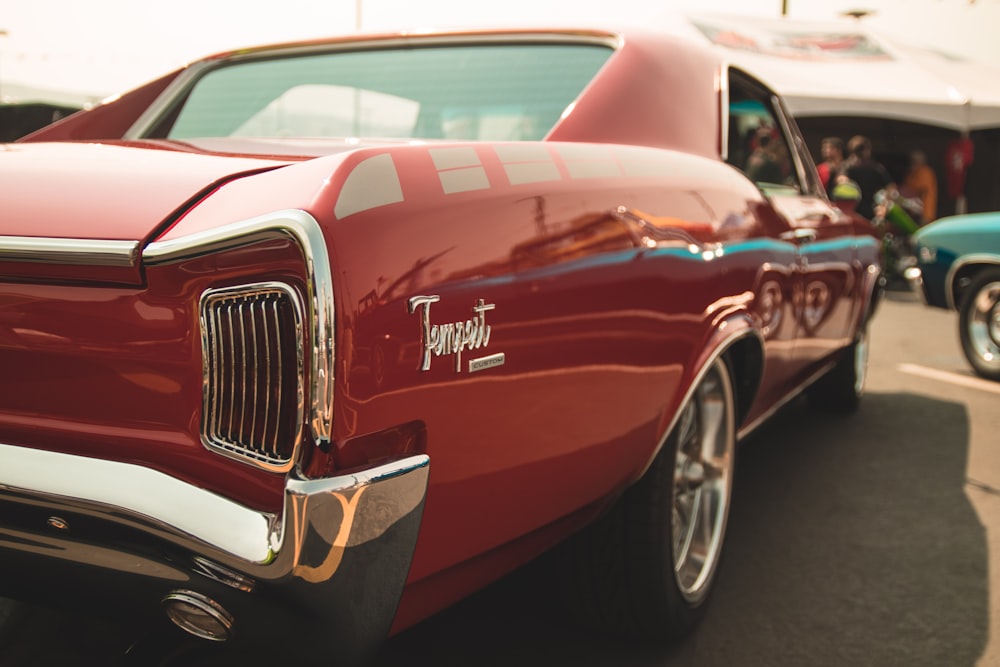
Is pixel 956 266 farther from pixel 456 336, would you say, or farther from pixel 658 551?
pixel 456 336

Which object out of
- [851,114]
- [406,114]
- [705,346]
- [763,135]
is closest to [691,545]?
[705,346]

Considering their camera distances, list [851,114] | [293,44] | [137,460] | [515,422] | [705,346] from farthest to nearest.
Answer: [851,114]
[293,44]
[705,346]
[515,422]
[137,460]

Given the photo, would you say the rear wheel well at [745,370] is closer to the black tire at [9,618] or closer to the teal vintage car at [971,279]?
the black tire at [9,618]

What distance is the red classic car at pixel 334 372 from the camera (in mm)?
1333

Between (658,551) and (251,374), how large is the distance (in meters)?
1.13

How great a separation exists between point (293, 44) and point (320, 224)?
174cm

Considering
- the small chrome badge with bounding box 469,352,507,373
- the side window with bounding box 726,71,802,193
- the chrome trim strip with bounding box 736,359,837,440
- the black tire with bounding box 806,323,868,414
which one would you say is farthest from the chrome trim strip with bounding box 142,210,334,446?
the black tire with bounding box 806,323,868,414

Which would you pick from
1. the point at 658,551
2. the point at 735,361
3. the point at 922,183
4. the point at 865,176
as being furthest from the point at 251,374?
the point at 922,183

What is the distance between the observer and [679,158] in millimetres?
2344

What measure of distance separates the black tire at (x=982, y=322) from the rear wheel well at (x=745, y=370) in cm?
403

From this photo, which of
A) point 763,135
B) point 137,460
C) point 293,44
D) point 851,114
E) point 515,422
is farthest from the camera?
point 851,114

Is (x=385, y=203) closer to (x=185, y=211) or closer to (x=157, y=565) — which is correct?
(x=185, y=211)

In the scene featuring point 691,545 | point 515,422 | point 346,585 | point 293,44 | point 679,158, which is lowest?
point 691,545

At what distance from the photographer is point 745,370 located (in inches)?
108
